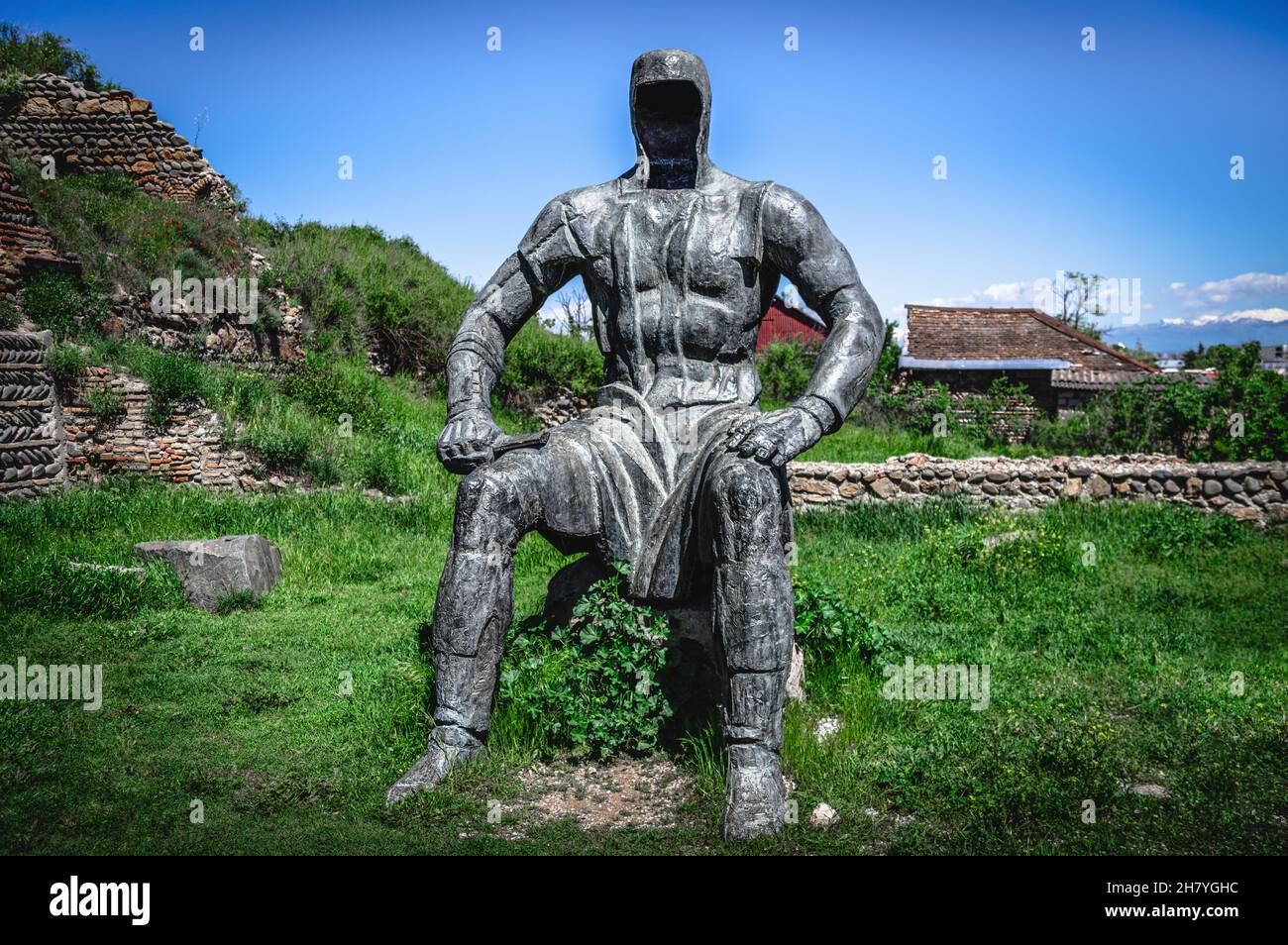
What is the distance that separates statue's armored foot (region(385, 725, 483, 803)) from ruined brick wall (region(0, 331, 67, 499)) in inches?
326

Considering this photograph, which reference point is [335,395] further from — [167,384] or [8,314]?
[8,314]

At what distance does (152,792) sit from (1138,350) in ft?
149

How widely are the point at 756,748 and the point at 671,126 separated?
8.64ft

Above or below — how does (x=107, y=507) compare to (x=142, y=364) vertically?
below

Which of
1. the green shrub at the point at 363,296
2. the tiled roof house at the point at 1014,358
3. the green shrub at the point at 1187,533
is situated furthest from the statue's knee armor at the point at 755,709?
the tiled roof house at the point at 1014,358

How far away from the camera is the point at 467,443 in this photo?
3.87 m

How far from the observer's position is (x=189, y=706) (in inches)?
181

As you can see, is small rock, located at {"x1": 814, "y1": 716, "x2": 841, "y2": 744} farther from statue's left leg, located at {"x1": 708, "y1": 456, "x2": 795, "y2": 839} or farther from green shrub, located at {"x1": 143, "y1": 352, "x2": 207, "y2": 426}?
green shrub, located at {"x1": 143, "y1": 352, "x2": 207, "y2": 426}

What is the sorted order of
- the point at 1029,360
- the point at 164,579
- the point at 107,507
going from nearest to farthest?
the point at 164,579 → the point at 107,507 → the point at 1029,360

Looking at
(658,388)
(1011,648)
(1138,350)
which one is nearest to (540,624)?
(658,388)

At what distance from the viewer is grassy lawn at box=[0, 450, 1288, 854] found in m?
3.33

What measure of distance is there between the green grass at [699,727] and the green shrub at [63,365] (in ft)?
10.6

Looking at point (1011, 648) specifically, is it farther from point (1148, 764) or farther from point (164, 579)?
point (164, 579)

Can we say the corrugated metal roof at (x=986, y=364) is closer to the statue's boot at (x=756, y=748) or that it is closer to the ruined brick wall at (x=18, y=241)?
the ruined brick wall at (x=18, y=241)
